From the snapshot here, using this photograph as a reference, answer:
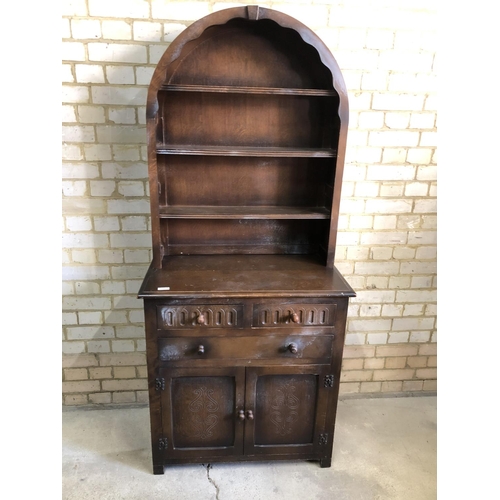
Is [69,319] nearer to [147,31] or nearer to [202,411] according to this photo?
[202,411]

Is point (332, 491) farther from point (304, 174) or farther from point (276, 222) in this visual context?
point (304, 174)

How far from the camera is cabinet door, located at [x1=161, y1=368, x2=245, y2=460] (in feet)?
6.66

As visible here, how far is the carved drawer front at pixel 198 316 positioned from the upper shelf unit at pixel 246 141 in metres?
0.31

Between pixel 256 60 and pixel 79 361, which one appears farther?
pixel 79 361

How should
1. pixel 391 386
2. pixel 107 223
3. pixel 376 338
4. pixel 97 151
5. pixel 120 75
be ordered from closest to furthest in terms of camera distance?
pixel 120 75 → pixel 97 151 → pixel 107 223 → pixel 376 338 → pixel 391 386

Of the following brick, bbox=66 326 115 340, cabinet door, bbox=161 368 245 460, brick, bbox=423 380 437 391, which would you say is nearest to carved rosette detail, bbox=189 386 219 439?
cabinet door, bbox=161 368 245 460

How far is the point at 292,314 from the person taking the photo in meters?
1.97

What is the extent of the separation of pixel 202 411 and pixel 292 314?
2.23 ft

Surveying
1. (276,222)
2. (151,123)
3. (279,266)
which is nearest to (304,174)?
(276,222)

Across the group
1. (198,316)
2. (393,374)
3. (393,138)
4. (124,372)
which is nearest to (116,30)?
(198,316)

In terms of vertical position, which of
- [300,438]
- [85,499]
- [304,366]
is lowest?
[85,499]

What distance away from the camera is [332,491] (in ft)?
6.92

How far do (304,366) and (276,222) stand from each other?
0.81 m

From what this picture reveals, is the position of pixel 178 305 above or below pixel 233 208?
below
